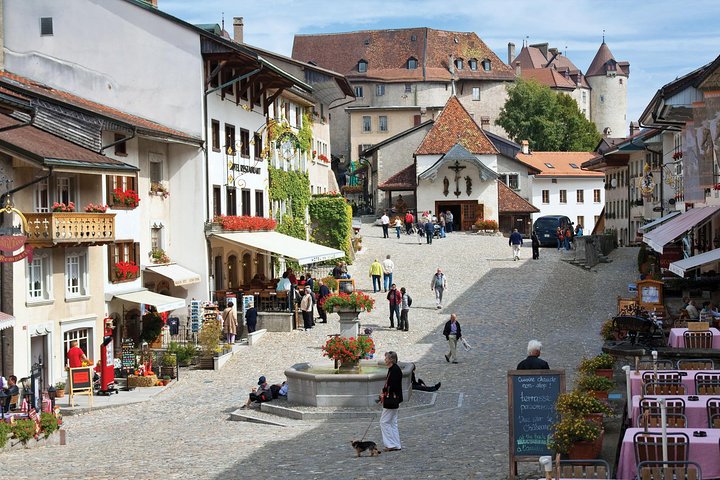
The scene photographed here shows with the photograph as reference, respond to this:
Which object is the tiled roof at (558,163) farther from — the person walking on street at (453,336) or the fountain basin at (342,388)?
the fountain basin at (342,388)

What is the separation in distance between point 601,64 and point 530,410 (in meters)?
153

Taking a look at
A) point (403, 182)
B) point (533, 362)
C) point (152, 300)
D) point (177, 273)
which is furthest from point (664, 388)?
point (403, 182)

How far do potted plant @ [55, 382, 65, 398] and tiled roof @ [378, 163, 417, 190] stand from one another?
48602 millimetres

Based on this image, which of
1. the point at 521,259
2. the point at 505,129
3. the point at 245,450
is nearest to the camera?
the point at 245,450

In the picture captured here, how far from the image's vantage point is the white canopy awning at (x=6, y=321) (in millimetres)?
27978

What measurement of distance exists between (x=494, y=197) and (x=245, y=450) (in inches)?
2211

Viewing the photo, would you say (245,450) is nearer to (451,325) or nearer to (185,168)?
(451,325)

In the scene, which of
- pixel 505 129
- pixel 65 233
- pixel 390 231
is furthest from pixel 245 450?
pixel 505 129

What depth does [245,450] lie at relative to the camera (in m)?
21.0

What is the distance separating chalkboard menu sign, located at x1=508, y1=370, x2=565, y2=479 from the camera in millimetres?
15469

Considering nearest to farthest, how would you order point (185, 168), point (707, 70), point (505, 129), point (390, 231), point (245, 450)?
point (245, 450)
point (707, 70)
point (185, 168)
point (390, 231)
point (505, 129)

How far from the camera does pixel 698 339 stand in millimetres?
24219

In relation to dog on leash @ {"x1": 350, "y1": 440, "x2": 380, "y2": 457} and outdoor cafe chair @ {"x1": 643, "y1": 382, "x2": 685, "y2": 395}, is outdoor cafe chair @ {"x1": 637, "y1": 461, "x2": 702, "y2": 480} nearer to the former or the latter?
outdoor cafe chair @ {"x1": 643, "y1": 382, "x2": 685, "y2": 395}

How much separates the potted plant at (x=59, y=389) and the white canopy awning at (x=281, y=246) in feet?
39.1
